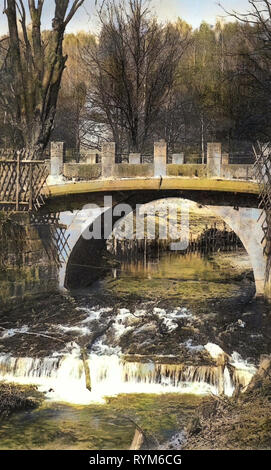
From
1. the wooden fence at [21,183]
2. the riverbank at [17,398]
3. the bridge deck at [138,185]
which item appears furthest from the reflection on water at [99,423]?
the bridge deck at [138,185]

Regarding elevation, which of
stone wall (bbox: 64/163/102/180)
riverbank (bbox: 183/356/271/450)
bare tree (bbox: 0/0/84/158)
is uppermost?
bare tree (bbox: 0/0/84/158)

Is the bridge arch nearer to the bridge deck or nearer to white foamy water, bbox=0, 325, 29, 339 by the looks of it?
the bridge deck

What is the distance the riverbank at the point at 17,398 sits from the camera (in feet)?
37.0

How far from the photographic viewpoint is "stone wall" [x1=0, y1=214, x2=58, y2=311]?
17484 mm

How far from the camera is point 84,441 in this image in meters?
10.2

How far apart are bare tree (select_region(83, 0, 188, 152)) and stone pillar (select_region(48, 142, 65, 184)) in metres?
6.91

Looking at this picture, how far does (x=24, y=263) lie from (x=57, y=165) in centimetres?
320

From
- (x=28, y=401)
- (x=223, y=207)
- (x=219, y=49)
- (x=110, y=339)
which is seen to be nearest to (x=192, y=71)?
(x=219, y=49)

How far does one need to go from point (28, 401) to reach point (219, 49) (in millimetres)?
21155

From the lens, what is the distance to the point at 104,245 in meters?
22.5

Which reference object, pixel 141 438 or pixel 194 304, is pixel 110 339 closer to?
pixel 194 304

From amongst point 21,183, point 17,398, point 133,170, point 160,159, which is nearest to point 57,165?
point 21,183

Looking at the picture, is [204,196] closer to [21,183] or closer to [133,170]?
[133,170]

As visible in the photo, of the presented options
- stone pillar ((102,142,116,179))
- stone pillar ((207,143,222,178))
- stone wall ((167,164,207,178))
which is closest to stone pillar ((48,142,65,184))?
stone pillar ((102,142,116,179))
